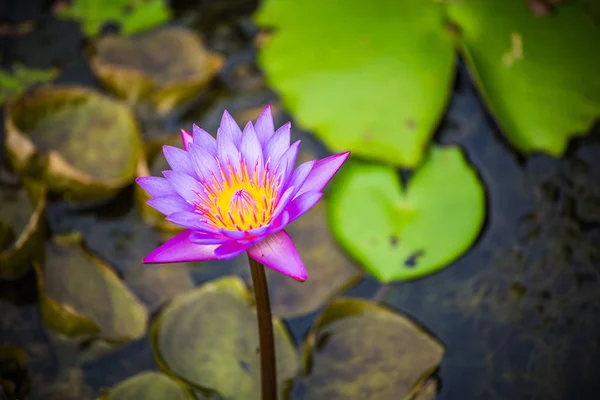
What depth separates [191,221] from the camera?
1.14m

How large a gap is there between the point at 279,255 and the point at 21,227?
121 centimetres

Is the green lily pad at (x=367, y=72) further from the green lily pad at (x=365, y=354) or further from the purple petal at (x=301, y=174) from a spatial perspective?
the purple petal at (x=301, y=174)

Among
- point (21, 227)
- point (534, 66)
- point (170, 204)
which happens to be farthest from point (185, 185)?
point (534, 66)

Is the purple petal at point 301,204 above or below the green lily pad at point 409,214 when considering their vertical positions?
above

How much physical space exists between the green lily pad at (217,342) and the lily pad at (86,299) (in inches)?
4.3

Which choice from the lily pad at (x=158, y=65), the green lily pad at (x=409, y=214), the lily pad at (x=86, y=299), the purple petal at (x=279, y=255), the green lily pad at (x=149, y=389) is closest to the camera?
the purple petal at (x=279, y=255)

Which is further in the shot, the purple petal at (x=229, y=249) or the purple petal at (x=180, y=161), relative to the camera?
the purple petal at (x=180, y=161)

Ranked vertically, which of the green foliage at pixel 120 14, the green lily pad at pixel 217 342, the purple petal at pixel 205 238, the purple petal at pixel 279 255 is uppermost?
the purple petal at pixel 205 238

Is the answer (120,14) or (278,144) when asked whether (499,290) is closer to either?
(278,144)

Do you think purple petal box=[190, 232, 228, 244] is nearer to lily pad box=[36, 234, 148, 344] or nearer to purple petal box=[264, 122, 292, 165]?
purple petal box=[264, 122, 292, 165]

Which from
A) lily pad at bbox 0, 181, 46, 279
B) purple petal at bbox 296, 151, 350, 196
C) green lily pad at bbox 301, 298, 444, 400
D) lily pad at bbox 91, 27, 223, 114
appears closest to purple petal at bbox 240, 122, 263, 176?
purple petal at bbox 296, 151, 350, 196

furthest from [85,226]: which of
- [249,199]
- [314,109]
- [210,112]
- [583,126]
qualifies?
[583,126]

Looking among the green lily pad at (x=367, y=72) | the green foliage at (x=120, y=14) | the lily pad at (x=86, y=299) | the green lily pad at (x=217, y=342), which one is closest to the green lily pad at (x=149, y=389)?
the green lily pad at (x=217, y=342)

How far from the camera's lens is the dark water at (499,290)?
1.69m
